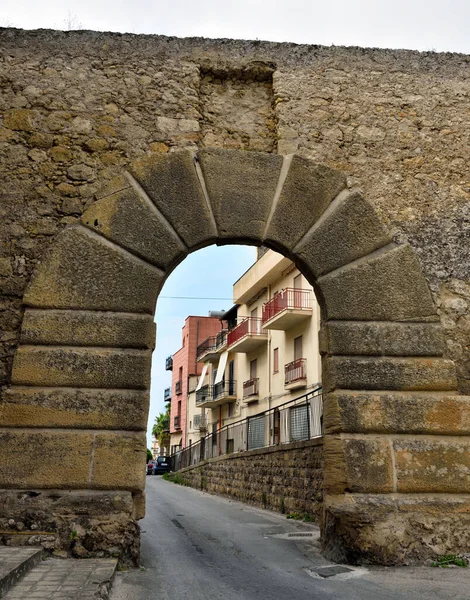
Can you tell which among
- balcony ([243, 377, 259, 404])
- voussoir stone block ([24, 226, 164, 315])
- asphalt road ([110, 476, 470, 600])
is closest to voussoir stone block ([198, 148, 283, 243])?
voussoir stone block ([24, 226, 164, 315])

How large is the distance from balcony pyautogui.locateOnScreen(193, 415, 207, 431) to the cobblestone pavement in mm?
29402

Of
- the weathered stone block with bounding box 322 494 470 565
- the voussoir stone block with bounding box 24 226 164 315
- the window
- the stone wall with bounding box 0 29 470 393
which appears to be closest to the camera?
the weathered stone block with bounding box 322 494 470 565

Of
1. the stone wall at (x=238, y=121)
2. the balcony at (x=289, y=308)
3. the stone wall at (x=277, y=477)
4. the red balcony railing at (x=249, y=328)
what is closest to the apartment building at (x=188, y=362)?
the red balcony railing at (x=249, y=328)

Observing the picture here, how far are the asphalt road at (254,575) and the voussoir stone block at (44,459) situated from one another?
0.80 metres

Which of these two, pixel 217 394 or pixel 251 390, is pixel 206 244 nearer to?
pixel 251 390

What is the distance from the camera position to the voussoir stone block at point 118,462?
→ 4.45m

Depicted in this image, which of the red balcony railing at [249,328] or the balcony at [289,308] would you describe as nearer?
the balcony at [289,308]

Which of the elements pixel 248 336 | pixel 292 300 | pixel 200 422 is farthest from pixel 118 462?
pixel 200 422

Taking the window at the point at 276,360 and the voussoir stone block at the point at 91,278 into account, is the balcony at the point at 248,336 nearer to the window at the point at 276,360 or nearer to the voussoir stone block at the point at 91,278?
the window at the point at 276,360

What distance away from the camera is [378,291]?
Result: 17.0ft

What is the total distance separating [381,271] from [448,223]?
0.95m

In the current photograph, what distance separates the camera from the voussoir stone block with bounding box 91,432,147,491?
14.6 ft

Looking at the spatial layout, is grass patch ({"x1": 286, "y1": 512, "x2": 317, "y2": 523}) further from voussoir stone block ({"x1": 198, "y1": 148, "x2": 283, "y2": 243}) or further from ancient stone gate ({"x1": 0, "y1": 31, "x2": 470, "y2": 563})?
voussoir stone block ({"x1": 198, "y1": 148, "x2": 283, "y2": 243})

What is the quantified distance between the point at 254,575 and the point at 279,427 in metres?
7.94
